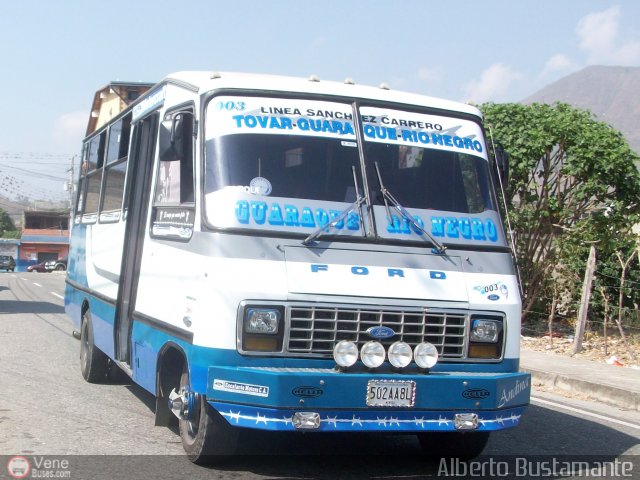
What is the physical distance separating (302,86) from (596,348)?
929 cm

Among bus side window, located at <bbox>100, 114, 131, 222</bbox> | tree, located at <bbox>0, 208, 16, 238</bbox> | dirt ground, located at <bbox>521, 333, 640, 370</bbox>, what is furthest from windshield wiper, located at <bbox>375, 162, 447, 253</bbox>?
tree, located at <bbox>0, 208, 16, 238</bbox>

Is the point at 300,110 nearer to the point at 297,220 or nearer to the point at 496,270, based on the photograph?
the point at 297,220

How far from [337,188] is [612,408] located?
5.11 metres

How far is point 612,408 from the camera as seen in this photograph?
9633 mm

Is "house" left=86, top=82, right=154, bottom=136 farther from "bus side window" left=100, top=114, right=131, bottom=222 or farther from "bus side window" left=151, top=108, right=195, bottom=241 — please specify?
"bus side window" left=151, top=108, right=195, bottom=241

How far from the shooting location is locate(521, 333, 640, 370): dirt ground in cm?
1273

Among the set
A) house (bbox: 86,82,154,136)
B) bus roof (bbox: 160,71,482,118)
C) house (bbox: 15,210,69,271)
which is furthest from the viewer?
house (bbox: 15,210,69,271)

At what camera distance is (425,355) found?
5.73 meters

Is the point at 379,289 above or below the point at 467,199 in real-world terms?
below

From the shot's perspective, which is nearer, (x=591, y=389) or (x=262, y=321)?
(x=262, y=321)

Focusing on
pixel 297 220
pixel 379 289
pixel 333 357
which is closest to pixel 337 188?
pixel 297 220

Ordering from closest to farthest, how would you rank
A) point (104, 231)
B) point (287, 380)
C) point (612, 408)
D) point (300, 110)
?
point (287, 380), point (300, 110), point (104, 231), point (612, 408)

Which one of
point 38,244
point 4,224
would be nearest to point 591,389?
point 38,244

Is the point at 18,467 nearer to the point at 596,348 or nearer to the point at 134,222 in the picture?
the point at 134,222
